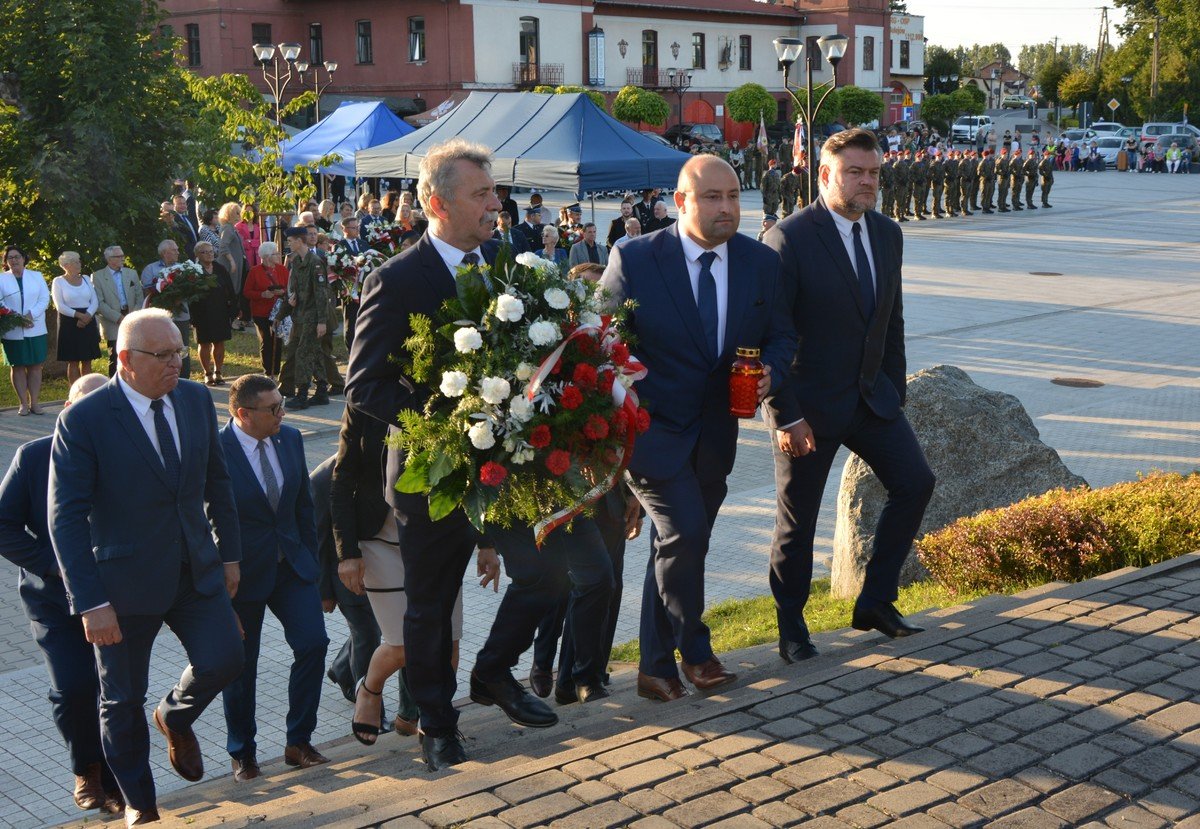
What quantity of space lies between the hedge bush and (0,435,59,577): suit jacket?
14.6ft

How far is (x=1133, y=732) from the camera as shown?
4.42m

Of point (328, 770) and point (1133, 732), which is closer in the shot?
point (1133, 732)

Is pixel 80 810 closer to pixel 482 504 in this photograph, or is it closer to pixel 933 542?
pixel 482 504

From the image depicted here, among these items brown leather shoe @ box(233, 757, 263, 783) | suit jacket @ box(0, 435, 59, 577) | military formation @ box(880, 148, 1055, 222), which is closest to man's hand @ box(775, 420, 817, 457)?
brown leather shoe @ box(233, 757, 263, 783)

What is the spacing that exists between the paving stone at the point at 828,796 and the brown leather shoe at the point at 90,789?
303 cm

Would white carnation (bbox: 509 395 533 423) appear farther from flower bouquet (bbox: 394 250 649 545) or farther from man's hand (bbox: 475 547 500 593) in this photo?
man's hand (bbox: 475 547 500 593)

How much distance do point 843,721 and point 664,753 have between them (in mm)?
672

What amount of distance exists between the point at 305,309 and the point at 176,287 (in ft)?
4.67

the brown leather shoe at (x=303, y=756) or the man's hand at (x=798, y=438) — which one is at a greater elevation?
the man's hand at (x=798, y=438)

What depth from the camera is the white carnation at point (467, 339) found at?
13.9ft

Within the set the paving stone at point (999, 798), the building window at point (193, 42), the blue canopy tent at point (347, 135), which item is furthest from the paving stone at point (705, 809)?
the building window at point (193, 42)

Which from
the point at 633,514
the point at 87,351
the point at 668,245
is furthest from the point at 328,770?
the point at 87,351

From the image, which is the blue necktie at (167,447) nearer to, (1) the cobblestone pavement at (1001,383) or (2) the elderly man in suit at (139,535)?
(2) the elderly man in suit at (139,535)

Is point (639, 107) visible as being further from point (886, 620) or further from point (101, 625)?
point (101, 625)
